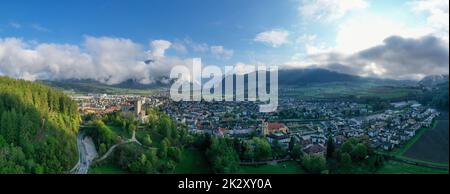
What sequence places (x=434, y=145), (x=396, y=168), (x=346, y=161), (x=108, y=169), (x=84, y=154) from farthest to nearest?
(x=84, y=154) < (x=108, y=169) < (x=346, y=161) < (x=396, y=168) < (x=434, y=145)

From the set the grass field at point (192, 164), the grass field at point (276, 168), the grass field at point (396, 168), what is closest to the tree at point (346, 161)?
the grass field at point (396, 168)

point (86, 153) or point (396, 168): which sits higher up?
point (396, 168)

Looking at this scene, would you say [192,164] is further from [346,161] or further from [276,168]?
[346,161]

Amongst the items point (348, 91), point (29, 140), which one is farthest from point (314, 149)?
point (348, 91)

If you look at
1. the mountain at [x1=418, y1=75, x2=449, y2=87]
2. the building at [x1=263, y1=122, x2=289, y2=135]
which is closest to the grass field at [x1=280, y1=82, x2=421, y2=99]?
the building at [x1=263, y1=122, x2=289, y2=135]

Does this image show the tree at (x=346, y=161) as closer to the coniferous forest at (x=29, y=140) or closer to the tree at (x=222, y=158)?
the tree at (x=222, y=158)
